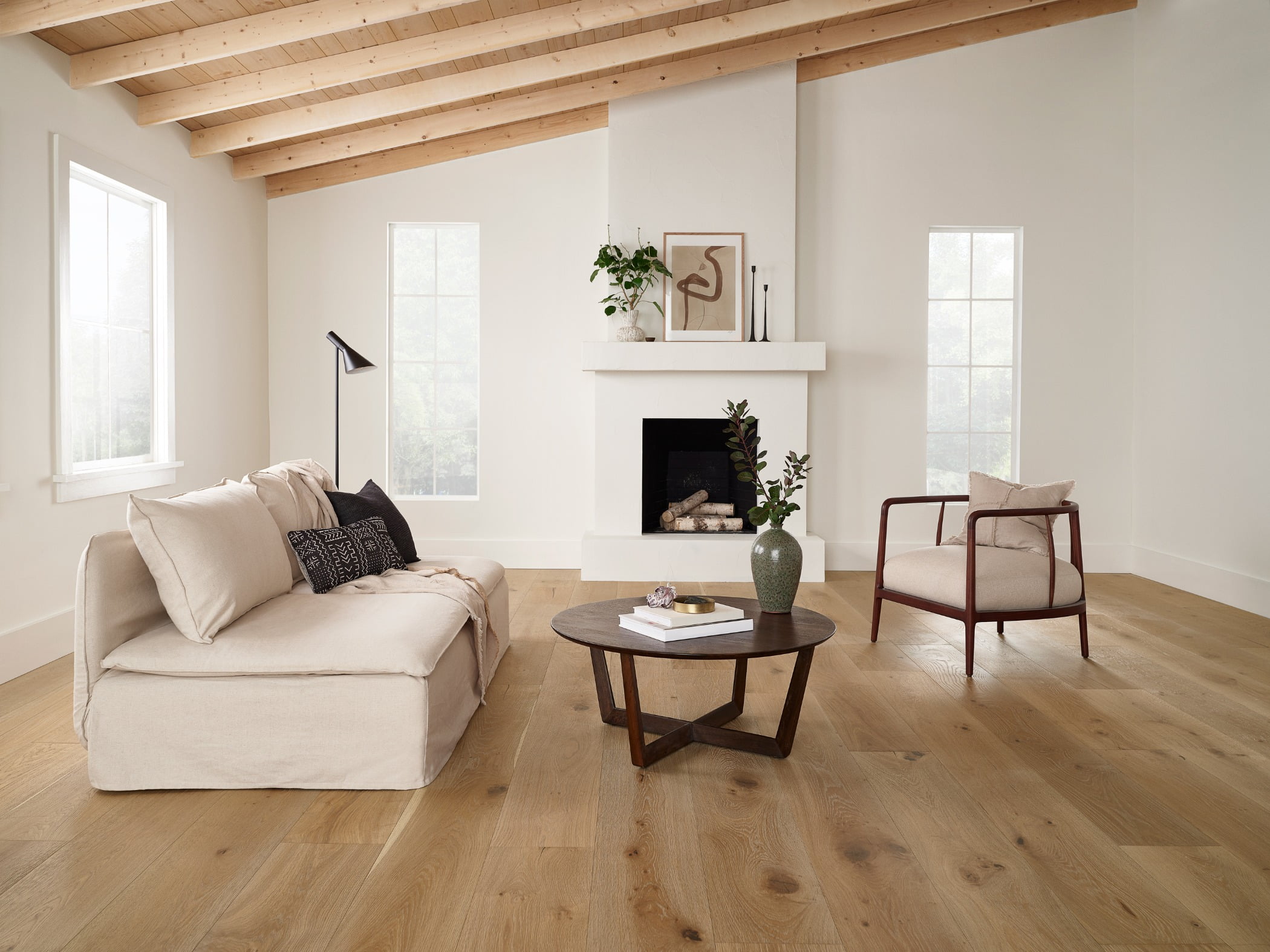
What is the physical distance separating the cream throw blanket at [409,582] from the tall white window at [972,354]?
3.85 metres

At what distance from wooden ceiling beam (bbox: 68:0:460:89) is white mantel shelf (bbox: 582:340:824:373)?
7.57ft

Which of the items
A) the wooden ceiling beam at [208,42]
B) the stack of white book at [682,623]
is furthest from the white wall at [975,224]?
the stack of white book at [682,623]

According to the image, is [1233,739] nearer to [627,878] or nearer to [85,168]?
[627,878]

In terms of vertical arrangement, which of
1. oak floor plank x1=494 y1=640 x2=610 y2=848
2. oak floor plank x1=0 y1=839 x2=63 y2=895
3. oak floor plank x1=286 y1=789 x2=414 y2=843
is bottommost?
oak floor plank x1=0 y1=839 x2=63 y2=895

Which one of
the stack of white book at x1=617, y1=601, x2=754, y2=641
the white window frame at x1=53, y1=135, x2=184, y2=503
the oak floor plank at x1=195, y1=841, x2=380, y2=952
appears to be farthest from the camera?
the white window frame at x1=53, y1=135, x2=184, y2=503

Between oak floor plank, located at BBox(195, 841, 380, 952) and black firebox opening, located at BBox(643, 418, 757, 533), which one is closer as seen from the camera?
oak floor plank, located at BBox(195, 841, 380, 952)

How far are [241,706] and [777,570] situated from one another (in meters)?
1.69

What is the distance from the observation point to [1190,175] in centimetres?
547

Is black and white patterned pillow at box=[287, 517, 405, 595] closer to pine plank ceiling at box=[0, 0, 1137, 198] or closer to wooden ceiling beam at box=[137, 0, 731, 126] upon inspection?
pine plank ceiling at box=[0, 0, 1137, 198]

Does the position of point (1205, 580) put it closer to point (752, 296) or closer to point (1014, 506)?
point (1014, 506)

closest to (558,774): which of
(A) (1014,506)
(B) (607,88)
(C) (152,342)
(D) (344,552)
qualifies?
(D) (344,552)

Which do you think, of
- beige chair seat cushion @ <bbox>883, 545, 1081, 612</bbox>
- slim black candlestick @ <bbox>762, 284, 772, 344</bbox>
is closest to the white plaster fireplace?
slim black candlestick @ <bbox>762, 284, 772, 344</bbox>

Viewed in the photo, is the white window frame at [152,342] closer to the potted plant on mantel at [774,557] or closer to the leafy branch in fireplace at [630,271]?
the leafy branch in fireplace at [630,271]

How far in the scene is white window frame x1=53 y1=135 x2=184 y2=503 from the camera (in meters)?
4.01
